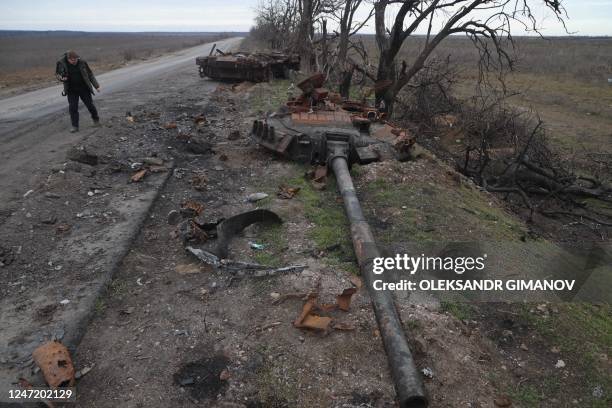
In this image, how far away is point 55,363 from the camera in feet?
10.4

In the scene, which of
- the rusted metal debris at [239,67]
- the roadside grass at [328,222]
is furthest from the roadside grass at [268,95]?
the roadside grass at [328,222]

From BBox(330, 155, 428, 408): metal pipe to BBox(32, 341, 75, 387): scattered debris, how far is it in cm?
223

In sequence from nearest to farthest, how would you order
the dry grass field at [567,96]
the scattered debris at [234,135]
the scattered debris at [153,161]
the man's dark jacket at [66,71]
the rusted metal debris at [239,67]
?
the scattered debris at [153,161] → the man's dark jacket at [66,71] → the scattered debris at [234,135] → the dry grass field at [567,96] → the rusted metal debris at [239,67]

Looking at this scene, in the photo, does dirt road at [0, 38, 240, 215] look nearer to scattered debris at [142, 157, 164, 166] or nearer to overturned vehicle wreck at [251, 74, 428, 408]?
scattered debris at [142, 157, 164, 166]

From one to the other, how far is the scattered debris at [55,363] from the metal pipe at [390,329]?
7.32ft

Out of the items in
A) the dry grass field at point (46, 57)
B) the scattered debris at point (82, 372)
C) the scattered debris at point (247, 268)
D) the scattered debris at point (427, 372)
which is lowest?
the scattered debris at point (427, 372)

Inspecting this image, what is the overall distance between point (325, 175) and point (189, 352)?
4104mm

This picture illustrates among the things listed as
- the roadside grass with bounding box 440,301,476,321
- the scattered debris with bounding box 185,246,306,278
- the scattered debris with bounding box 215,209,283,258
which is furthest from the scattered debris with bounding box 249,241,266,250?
the roadside grass with bounding box 440,301,476,321

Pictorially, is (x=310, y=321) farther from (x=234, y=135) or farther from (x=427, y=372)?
(x=234, y=135)

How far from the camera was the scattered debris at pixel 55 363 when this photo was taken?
3074 mm

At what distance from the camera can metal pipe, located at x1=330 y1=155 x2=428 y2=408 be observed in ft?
9.48

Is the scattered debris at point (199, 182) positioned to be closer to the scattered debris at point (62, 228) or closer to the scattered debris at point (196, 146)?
the scattered debris at point (196, 146)

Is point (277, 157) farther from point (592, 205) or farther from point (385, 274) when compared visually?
point (592, 205)

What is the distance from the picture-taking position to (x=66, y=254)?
4.71 metres
